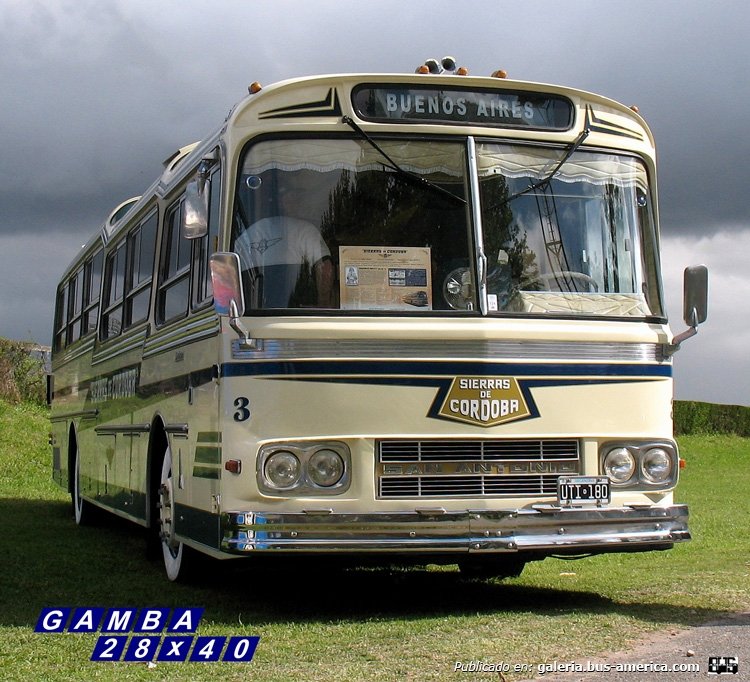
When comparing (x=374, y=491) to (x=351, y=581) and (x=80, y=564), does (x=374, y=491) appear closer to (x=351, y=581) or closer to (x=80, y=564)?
(x=351, y=581)

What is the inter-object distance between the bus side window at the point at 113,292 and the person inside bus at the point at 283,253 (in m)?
4.81

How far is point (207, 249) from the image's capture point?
29.1 ft

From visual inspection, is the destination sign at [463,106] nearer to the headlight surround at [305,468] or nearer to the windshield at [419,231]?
the windshield at [419,231]

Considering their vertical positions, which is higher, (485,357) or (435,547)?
(485,357)

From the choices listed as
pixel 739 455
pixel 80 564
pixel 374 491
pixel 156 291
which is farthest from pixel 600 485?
pixel 739 455

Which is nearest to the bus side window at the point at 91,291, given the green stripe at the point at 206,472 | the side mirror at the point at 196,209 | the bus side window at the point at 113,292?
the bus side window at the point at 113,292

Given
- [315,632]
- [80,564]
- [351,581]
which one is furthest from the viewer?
[80,564]

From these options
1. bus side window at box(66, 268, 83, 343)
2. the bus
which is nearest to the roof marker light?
the bus

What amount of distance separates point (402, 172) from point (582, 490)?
2.33m

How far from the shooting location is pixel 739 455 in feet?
123

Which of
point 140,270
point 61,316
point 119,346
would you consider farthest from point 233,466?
point 61,316

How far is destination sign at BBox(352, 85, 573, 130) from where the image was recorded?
8430 millimetres

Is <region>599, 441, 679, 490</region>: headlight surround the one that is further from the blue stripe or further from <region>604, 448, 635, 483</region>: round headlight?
the blue stripe

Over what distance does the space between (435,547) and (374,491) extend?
0.50 metres
